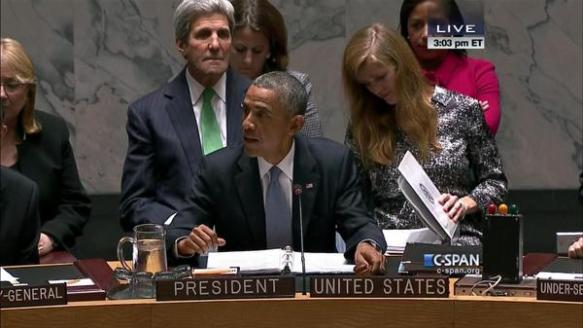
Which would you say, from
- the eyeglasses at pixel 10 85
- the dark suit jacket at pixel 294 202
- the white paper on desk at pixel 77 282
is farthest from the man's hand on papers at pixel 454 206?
the eyeglasses at pixel 10 85

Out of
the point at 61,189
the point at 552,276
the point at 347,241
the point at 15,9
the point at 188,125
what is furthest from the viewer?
the point at 15,9

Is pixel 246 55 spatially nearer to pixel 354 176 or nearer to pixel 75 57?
pixel 354 176

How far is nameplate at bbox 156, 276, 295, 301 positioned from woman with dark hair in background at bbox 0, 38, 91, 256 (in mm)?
1530

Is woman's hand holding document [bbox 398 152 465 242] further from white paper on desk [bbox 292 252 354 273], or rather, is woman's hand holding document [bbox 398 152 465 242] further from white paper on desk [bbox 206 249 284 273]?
white paper on desk [bbox 206 249 284 273]

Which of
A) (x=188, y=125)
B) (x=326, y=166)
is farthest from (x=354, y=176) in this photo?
(x=188, y=125)

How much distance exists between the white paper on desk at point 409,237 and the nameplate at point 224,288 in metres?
0.95

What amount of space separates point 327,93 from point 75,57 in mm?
1387

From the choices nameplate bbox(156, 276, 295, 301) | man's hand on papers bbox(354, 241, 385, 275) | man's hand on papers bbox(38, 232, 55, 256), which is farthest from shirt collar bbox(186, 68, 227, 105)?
nameplate bbox(156, 276, 295, 301)

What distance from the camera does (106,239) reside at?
7484 millimetres

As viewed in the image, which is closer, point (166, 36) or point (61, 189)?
point (61, 189)

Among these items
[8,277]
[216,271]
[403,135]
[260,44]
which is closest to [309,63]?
[260,44]

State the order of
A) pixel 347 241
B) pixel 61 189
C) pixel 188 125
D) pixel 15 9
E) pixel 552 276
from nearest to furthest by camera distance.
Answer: pixel 552 276
pixel 347 241
pixel 188 125
pixel 61 189
pixel 15 9

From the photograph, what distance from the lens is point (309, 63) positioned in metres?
7.52

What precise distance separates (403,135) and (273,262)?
41.7 inches
